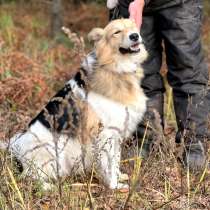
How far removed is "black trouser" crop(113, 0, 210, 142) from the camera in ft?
13.9

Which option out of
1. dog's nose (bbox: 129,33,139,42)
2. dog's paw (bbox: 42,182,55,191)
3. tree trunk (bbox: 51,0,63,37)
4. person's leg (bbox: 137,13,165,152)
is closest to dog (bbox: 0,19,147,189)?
dog's nose (bbox: 129,33,139,42)

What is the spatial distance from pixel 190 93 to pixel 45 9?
7.34 meters

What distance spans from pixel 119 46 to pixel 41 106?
5.94 feet

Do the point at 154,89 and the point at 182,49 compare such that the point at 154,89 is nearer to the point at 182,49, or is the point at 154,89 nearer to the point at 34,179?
the point at 182,49

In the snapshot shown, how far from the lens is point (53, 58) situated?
753cm

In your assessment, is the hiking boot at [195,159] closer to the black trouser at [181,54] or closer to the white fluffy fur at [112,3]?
the black trouser at [181,54]

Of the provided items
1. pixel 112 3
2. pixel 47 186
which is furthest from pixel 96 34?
pixel 47 186

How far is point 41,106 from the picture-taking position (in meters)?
5.63

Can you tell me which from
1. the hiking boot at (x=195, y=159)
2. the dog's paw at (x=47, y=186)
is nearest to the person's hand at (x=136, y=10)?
the hiking boot at (x=195, y=159)

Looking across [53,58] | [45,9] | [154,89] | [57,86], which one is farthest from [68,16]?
[154,89]

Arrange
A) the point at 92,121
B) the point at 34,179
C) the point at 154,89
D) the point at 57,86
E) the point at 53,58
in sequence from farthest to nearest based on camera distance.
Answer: the point at 53,58 → the point at 57,86 → the point at 154,89 → the point at 92,121 → the point at 34,179

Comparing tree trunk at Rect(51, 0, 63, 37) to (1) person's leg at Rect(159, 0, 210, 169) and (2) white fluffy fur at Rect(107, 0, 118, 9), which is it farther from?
(1) person's leg at Rect(159, 0, 210, 169)

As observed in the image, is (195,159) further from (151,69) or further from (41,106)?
(41,106)

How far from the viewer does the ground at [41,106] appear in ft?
10.6
